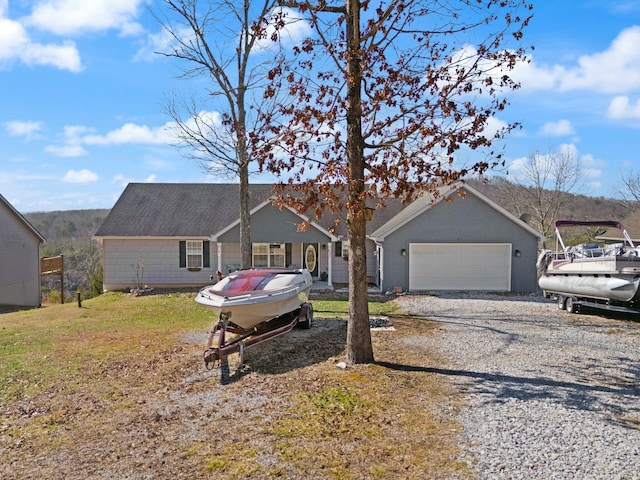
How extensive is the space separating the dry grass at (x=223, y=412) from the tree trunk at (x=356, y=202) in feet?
1.96

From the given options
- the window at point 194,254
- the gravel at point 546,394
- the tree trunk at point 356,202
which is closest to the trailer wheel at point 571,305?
the gravel at point 546,394

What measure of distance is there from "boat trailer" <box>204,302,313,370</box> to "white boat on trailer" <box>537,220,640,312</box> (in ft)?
25.4

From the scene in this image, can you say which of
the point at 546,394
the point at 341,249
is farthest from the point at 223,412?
the point at 341,249

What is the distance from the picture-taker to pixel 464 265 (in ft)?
69.3

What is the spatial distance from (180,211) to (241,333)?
15709 mm

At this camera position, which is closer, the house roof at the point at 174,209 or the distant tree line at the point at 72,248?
the house roof at the point at 174,209

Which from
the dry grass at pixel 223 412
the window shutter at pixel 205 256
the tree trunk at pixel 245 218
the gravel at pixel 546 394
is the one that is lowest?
the dry grass at pixel 223 412

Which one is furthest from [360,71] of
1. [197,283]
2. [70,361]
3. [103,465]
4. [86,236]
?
[86,236]

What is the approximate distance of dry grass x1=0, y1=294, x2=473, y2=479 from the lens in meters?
5.13

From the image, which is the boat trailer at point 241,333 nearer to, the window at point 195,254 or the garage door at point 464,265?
the garage door at point 464,265

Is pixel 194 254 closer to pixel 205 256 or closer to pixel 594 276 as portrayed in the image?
pixel 205 256

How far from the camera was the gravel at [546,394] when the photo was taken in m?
4.97

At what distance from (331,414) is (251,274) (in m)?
5.96

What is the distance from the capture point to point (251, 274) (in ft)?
39.2
